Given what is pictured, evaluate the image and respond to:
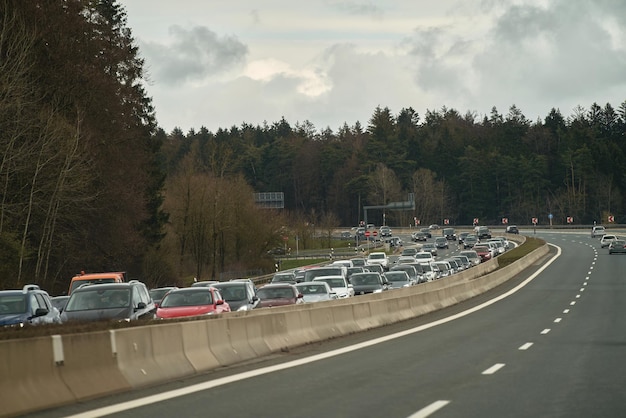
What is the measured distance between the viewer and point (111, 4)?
264 ft

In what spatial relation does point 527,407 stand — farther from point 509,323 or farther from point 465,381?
point 509,323

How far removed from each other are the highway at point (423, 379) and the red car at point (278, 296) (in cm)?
418

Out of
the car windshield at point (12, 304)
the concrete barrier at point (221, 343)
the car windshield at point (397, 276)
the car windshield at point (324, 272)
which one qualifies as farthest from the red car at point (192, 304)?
the car windshield at point (397, 276)

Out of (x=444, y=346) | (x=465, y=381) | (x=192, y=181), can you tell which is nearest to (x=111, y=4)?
(x=192, y=181)

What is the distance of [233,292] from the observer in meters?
31.5

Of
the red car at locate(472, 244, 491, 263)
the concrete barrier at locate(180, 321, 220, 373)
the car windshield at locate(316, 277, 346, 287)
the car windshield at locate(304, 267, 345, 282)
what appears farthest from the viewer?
the red car at locate(472, 244, 491, 263)

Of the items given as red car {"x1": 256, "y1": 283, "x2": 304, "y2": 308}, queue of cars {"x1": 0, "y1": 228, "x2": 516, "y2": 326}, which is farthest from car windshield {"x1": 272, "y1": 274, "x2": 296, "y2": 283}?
red car {"x1": 256, "y1": 283, "x2": 304, "y2": 308}

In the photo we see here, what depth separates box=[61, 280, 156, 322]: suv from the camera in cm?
2467

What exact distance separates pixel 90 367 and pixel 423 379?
480cm

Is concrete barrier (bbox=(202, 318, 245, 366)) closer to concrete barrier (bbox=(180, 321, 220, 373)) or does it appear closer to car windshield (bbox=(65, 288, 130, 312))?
concrete barrier (bbox=(180, 321, 220, 373))

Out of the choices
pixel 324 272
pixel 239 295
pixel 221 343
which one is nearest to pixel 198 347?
pixel 221 343

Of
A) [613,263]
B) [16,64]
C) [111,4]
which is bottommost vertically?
[613,263]

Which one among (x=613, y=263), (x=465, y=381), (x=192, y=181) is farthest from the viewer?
(x=192, y=181)

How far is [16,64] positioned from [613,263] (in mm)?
49040
